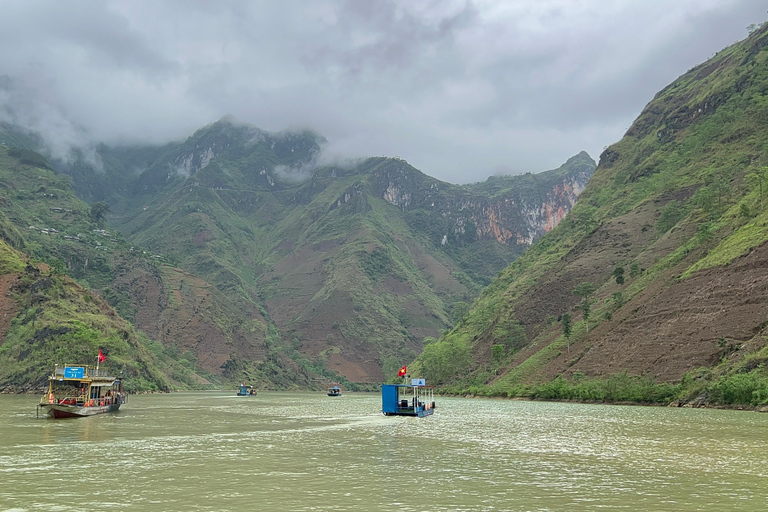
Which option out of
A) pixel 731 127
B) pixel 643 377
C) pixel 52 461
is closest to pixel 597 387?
pixel 643 377

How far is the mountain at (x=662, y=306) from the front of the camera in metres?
98.9

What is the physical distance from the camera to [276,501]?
90.0 feet

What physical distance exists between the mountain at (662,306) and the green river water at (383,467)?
3619cm

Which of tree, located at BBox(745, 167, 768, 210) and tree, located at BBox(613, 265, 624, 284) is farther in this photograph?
tree, located at BBox(613, 265, 624, 284)

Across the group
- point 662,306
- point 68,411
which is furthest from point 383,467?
point 662,306

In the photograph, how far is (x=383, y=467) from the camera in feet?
125

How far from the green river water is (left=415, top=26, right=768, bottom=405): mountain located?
36.2 meters

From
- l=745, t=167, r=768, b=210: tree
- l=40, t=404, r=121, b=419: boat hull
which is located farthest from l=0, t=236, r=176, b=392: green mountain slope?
l=745, t=167, r=768, b=210: tree

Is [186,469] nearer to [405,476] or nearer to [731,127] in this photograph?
[405,476]

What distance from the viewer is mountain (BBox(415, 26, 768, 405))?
98.9 meters

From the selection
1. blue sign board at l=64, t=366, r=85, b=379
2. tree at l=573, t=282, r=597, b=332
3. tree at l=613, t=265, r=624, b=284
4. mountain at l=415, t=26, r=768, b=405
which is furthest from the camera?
tree at l=573, t=282, r=597, b=332

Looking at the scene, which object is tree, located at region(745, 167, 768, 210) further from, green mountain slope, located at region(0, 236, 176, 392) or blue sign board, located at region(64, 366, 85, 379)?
green mountain slope, located at region(0, 236, 176, 392)

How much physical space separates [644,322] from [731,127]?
345 ft

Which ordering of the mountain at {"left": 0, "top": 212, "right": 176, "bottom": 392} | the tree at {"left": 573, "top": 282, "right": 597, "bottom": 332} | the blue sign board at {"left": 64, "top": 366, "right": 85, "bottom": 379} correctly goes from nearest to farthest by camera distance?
the blue sign board at {"left": 64, "top": 366, "right": 85, "bottom": 379} → the tree at {"left": 573, "top": 282, "right": 597, "bottom": 332} → the mountain at {"left": 0, "top": 212, "right": 176, "bottom": 392}
